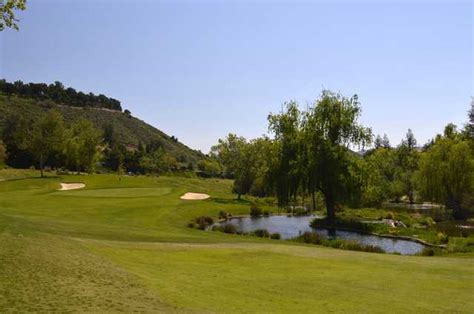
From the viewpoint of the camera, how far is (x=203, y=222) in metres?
41.4

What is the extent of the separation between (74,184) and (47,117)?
18704 mm

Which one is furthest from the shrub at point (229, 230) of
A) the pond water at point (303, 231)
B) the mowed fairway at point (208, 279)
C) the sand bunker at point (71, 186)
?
the sand bunker at point (71, 186)

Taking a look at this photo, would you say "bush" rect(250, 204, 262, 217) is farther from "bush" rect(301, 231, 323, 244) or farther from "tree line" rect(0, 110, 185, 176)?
"tree line" rect(0, 110, 185, 176)

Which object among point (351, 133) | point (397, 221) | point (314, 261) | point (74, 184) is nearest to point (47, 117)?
point (74, 184)

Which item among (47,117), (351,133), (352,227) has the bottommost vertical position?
(352,227)

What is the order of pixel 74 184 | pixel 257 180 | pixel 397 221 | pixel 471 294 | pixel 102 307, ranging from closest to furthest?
pixel 102 307
pixel 471 294
pixel 397 221
pixel 74 184
pixel 257 180

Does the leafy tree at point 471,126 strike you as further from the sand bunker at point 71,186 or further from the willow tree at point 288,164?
the sand bunker at point 71,186

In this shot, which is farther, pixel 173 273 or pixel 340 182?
pixel 340 182

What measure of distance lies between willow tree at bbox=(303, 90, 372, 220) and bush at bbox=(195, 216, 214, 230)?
10.9 meters

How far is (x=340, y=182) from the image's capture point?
4547cm

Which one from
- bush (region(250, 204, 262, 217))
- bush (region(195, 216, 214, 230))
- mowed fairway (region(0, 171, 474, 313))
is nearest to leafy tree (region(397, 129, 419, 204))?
bush (region(250, 204, 262, 217))

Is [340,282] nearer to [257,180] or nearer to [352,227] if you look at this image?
[352,227]

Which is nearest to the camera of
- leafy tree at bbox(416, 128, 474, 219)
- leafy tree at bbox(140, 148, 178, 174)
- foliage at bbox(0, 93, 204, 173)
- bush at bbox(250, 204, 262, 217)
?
bush at bbox(250, 204, 262, 217)

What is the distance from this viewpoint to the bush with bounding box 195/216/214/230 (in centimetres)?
3934
